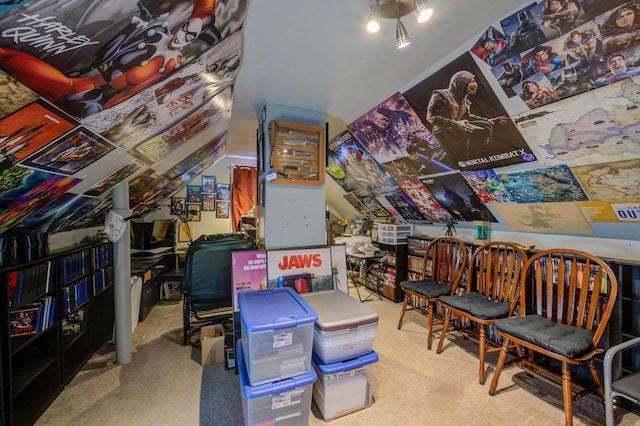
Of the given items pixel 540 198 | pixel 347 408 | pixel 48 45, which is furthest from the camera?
pixel 540 198

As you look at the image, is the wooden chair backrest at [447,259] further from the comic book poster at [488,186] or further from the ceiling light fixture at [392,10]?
the ceiling light fixture at [392,10]

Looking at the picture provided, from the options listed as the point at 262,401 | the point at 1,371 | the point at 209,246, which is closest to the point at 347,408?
the point at 262,401

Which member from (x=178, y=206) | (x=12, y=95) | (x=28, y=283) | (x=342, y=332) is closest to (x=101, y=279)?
(x=28, y=283)

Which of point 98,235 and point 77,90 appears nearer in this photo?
point 77,90

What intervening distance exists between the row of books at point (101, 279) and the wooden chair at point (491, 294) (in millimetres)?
3336

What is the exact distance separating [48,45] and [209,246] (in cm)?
198

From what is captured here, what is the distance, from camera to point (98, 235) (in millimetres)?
2914

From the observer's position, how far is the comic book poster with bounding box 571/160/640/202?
5.70ft

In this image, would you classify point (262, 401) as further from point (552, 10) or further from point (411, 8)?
point (552, 10)

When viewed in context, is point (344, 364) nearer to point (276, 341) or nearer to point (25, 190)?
point (276, 341)

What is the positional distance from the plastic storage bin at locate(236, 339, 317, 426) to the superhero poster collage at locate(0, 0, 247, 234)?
160 centimetres

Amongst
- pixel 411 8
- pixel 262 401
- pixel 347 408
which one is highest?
pixel 411 8

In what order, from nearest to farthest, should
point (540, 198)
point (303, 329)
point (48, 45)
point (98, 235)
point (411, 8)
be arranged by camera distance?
point (48, 45) → point (411, 8) → point (303, 329) → point (540, 198) → point (98, 235)

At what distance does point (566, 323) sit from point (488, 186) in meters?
1.28
